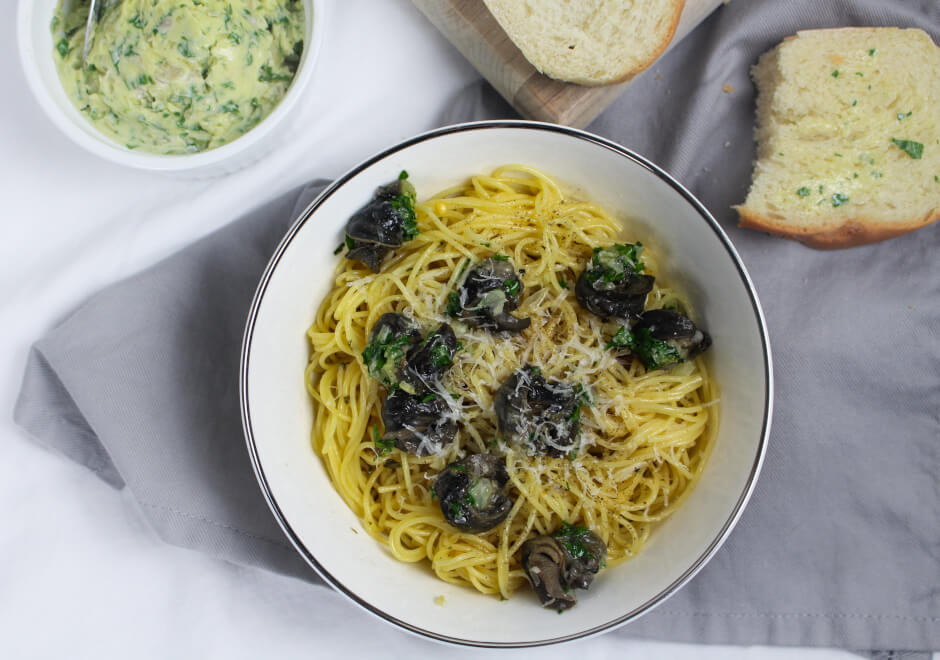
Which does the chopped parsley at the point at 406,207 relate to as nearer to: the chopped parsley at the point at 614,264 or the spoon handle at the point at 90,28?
the chopped parsley at the point at 614,264

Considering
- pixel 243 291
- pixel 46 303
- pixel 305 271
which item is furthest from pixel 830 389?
pixel 46 303

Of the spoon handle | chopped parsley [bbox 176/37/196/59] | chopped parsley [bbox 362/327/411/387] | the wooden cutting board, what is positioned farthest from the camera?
the wooden cutting board

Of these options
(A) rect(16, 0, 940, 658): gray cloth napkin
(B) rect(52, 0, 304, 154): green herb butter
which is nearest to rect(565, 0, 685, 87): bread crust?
(A) rect(16, 0, 940, 658): gray cloth napkin

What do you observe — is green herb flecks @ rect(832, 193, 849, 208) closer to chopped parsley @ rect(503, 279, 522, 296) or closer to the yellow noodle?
the yellow noodle

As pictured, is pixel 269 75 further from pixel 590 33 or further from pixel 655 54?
pixel 655 54

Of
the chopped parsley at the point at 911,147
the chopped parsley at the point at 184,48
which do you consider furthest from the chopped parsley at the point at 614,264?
the chopped parsley at the point at 184,48
